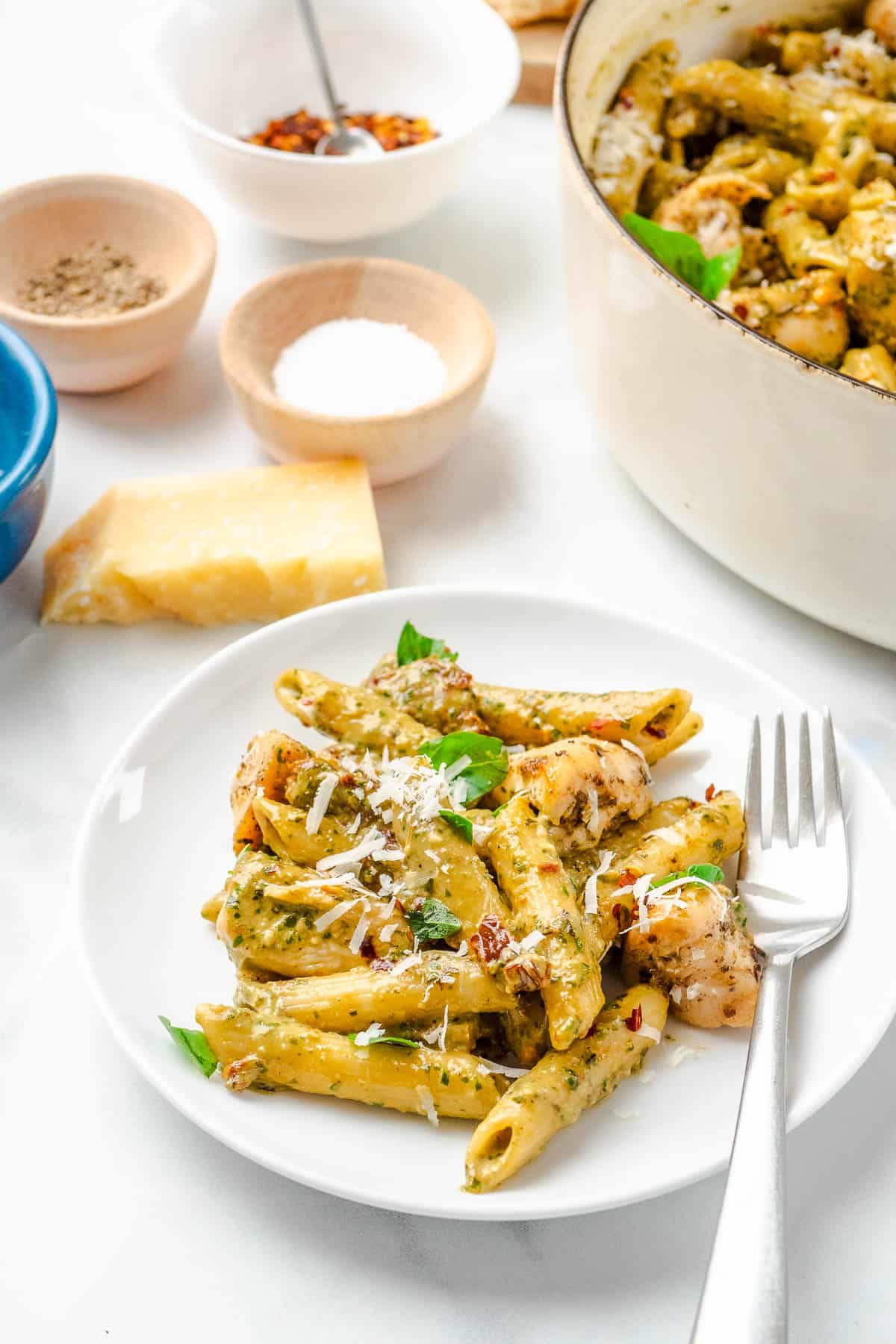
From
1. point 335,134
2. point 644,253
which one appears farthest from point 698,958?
point 335,134

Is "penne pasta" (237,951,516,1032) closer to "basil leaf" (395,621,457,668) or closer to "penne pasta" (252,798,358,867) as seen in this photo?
"penne pasta" (252,798,358,867)

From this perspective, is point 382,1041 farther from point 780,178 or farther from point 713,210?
point 780,178

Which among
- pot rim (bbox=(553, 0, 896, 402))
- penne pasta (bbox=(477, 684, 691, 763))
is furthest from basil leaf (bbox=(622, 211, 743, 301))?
penne pasta (bbox=(477, 684, 691, 763))

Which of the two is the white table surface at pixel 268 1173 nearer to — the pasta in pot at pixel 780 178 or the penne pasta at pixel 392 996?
the penne pasta at pixel 392 996

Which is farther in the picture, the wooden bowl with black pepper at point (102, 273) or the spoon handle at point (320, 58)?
the spoon handle at point (320, 58)

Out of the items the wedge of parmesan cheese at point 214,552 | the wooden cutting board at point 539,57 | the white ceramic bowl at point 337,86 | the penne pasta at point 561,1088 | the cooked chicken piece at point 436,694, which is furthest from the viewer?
the wooden cutting board at point 539,57

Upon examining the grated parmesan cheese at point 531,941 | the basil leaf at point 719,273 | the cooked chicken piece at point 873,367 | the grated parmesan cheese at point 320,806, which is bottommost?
the grated parmesan cheese at point 531,941

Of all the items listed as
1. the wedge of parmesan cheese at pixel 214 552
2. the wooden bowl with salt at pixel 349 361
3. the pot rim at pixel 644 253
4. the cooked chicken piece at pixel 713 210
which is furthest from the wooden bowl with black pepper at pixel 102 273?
the cooked chicken piece at pixel 713 210
